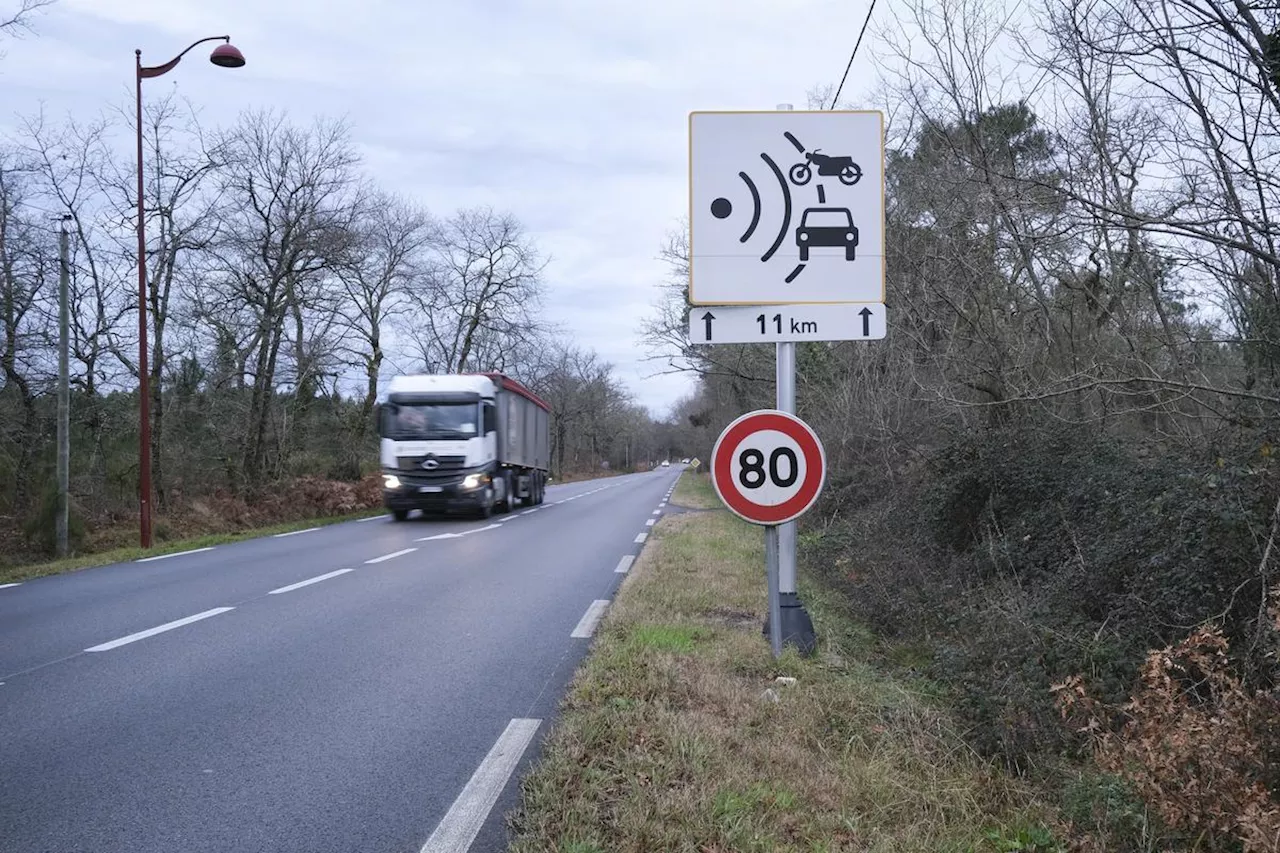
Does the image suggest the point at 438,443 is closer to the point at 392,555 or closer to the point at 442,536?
the point at 442,536

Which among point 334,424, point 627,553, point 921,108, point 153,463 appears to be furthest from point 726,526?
point 334,424

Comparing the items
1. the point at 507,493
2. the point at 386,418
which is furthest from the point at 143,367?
the point at 507,493

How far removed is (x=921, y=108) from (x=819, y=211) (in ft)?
23.0

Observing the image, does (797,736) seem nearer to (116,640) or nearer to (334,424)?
(116,640)

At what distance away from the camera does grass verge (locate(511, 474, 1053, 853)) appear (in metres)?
3.40

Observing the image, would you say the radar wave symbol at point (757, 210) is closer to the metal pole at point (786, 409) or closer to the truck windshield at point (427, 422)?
the metal pole at point (786, 409)

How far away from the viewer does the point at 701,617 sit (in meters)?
7.64

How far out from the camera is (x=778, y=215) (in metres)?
5.56

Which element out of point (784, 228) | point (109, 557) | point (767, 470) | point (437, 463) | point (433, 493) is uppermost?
point (784, 228)

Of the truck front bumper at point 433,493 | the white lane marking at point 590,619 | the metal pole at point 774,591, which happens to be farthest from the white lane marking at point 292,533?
the metal pole at point 774,591

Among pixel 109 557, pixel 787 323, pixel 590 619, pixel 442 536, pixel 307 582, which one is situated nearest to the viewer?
pixel 787 323

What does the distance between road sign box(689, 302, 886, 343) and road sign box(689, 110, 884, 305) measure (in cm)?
6

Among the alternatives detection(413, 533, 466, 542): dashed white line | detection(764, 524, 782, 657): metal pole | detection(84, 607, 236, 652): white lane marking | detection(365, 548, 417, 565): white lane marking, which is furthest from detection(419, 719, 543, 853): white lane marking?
detection(413, 533, 466, 542): dashed white line

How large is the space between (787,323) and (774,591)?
1624mm
